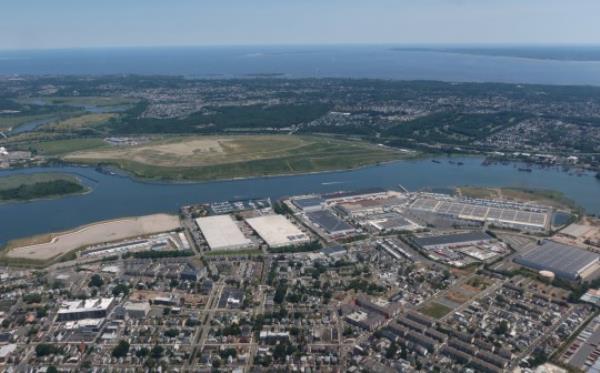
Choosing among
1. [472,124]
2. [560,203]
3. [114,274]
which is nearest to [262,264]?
[114,274]

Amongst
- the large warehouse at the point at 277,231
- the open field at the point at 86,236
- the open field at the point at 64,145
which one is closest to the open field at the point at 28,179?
the open field at the point at 64,145

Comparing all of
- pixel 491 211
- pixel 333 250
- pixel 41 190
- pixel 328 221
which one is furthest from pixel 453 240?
pixel 41 190

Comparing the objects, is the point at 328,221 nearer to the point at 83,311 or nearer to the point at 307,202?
the point at 307,202

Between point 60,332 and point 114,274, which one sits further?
point 114,274

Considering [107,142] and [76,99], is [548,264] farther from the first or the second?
[76,99]

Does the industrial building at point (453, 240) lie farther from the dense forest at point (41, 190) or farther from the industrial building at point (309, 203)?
the dense forest at point (41, 190)
